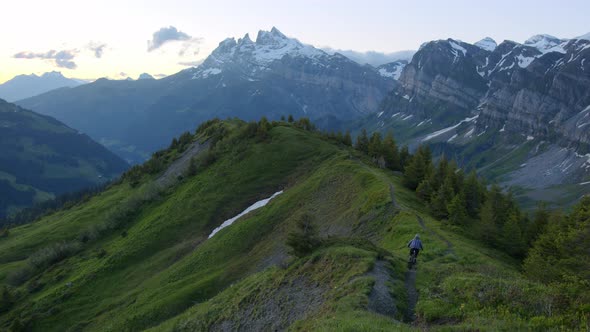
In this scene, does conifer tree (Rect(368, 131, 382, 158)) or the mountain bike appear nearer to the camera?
the mountain bike

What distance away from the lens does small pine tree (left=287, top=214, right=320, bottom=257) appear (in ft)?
112

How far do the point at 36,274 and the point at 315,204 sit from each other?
51293 mm

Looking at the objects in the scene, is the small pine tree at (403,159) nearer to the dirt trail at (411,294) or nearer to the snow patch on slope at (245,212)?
the snow patch on slope at (245,212)

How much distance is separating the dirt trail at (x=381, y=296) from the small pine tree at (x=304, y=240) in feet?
24.3

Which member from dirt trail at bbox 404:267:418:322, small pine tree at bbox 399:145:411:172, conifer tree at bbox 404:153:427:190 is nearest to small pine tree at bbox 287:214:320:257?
dirt trail at bbox 404:267:418:322

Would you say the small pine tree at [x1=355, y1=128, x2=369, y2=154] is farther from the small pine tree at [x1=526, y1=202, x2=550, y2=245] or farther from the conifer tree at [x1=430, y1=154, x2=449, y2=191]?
the small pine tree at [x1=526, y1=202, x2=550, y2=245]

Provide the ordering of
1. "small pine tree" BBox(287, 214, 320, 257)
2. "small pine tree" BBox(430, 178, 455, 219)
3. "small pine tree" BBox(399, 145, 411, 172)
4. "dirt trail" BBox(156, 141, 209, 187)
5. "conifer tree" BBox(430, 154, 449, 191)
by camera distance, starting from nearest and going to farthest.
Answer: "small pine tree" BBox(287, 214, 320, 257) < "small pine tree" BBox(430, 178, 455, 219) < "conifer tree" BBox(430, 154, 449, 191) < "small pine tree" BBox(399, 145, 411, 172) < "dirt trail" BBox(156, 141, 209, 187)

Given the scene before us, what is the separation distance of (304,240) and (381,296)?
11.0m

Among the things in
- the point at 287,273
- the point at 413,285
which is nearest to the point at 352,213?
the point at 287,273

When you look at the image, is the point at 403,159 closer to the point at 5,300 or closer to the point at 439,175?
the point at 439,175

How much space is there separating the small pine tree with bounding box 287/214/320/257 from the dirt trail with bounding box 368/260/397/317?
7.41m

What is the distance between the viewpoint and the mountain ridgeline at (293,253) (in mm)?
22953

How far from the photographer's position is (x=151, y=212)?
86188mm

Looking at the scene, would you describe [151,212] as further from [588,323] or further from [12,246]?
[588,323]
